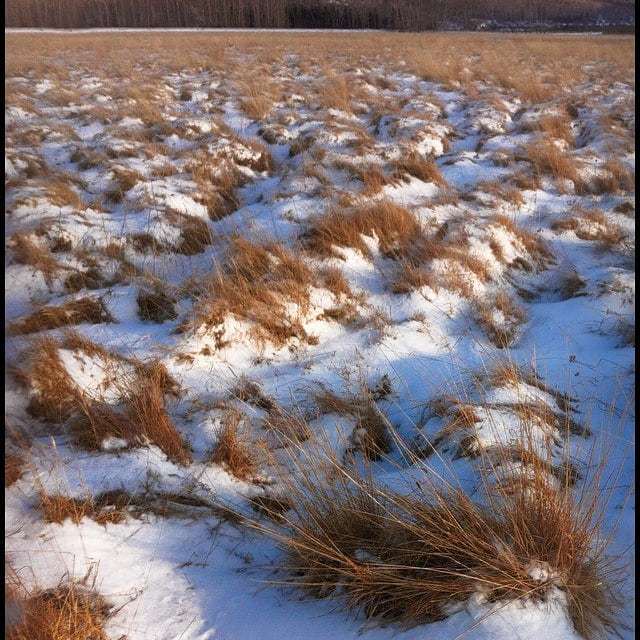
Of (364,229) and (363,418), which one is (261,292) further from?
(364,229)

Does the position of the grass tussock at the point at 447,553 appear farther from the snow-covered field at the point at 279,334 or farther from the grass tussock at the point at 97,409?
the grass tussock at the point at 97,409

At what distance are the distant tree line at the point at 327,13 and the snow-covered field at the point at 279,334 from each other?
8.41 meters

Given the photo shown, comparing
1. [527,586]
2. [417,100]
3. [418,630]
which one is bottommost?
[418,630]

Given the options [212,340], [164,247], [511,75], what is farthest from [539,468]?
[511,75]

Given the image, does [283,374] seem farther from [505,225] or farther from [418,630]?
[505,225]

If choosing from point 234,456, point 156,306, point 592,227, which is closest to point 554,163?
point 592,227

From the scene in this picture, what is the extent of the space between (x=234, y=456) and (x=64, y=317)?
5.27 feet

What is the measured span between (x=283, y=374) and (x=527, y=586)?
1840 millimetres

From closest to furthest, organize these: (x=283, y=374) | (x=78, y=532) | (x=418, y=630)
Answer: (x=418, y=630) < (x=78, y=532) < (x=283, y=374)

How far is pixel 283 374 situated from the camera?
3.14m

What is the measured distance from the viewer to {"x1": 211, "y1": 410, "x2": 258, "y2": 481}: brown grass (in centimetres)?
237

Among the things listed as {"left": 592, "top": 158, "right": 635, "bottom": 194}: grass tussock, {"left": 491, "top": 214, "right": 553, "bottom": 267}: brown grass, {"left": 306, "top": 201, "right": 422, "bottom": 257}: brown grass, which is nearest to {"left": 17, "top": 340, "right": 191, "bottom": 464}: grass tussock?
{"left": 306, "top": 201, "right": 422, "bottom": 257}: brown grass

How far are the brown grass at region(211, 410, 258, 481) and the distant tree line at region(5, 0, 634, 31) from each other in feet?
41.3

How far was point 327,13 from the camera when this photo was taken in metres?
22.9
